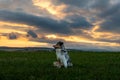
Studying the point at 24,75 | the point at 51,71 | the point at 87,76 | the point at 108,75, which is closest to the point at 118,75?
the point at 108,75

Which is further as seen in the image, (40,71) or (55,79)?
(40,71)

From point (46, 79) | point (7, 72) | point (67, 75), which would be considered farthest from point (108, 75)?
point (7, 72)

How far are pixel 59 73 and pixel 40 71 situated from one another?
161 centimetres

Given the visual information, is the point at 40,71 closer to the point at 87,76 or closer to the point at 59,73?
the point at 59,73

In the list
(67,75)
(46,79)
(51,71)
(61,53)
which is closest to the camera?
(46,79)

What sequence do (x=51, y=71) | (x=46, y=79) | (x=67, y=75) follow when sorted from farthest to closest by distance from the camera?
(x=51, y=71) < (x=67, y=75) < (x=46, y=79)

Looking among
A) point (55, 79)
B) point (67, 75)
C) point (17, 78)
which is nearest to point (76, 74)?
point (67, 75)

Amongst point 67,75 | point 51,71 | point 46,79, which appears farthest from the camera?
point 51,71

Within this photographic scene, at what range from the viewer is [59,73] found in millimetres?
26672

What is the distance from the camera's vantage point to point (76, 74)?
26.4 meters

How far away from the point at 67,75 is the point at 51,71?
2.03m

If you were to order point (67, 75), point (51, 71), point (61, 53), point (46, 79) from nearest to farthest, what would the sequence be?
point (46, 79), point (67, 75), point (51, 71), point (61, 53)

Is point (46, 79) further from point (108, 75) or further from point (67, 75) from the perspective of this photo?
point (108, 75)

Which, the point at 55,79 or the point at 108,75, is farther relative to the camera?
the point at 108,75
